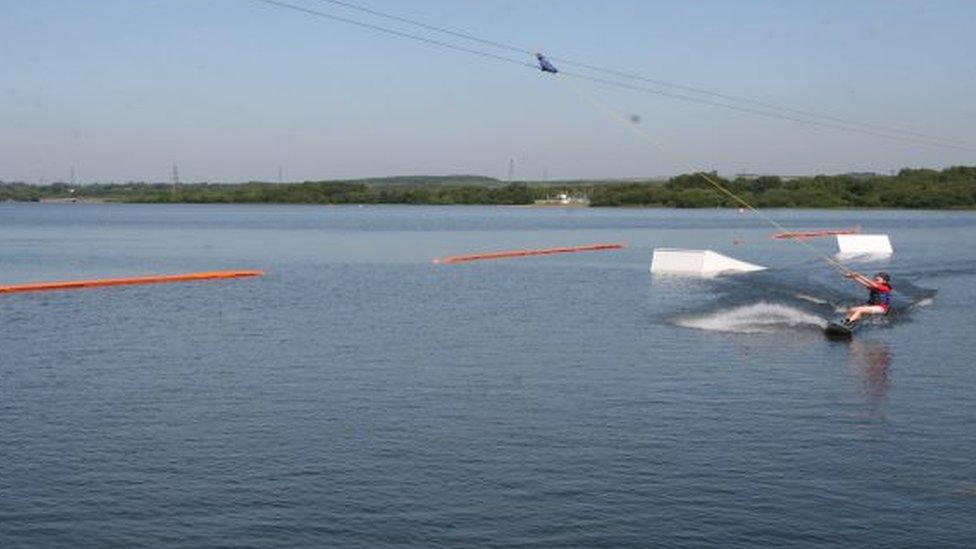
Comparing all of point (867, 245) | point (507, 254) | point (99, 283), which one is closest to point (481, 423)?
point (99, 283)

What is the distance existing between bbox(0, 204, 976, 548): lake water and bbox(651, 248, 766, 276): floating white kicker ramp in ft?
45.7

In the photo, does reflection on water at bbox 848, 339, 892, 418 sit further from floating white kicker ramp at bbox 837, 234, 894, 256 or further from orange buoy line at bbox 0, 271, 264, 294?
floating white kicker ramp at bbox 837, 234, 894, 256

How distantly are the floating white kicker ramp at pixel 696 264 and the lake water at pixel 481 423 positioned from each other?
1394 cm

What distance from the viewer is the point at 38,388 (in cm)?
2483

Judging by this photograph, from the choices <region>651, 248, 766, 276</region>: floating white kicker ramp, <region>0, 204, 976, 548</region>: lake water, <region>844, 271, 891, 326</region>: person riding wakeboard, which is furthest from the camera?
<region>651, 248, 766, 276</region>: floating white kicker ramp

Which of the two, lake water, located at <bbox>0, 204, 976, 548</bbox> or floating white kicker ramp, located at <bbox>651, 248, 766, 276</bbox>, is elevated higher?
floating white kicker ramp, located at <bbox>651, 248, 766, 276</bbox>

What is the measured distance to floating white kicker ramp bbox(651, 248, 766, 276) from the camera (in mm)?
A: 60906

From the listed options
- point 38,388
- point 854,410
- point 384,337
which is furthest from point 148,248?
point 854,410

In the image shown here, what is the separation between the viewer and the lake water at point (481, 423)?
1538cm

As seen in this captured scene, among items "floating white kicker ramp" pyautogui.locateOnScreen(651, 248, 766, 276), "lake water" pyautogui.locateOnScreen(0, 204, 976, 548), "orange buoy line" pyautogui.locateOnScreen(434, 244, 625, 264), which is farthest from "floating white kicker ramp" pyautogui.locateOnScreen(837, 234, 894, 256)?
"lake water" pyautogui.locateOnScreen(0, 204, 976, 548)

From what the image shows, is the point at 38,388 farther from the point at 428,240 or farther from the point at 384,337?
the point at 428,240

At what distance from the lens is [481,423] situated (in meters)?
21.4

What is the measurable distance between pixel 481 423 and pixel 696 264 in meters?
42.3

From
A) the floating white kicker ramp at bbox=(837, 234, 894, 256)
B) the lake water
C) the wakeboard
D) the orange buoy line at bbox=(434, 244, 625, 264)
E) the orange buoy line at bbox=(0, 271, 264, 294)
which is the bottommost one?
the orange buoy line at bbox=(0, 271, 264, 294)
